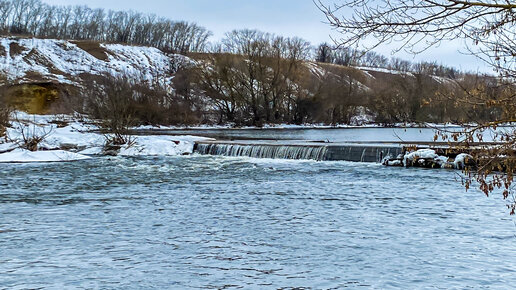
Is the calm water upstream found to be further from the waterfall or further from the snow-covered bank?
the waterfall

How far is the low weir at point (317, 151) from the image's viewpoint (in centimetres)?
1848

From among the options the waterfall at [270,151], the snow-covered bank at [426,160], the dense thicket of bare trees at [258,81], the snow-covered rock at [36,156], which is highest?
the dense thicket of bare trees at [258,81]

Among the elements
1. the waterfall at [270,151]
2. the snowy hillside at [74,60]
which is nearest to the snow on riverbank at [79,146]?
the waterfall at [270,151]

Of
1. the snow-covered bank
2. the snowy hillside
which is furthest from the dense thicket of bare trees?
the snow-covered bank

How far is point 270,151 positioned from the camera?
65.9ft

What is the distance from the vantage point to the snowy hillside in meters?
67.4

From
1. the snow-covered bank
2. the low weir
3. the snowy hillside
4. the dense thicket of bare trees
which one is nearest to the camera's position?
the snow-covered bank

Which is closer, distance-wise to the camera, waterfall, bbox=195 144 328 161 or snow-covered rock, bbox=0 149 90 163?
snow-covered rock, bbox=0 149 90 163

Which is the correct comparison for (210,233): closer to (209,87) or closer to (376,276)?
(376,276)

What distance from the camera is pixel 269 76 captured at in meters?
50.4

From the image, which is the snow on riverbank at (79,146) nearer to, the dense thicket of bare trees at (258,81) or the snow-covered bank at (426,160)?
the snow-covered bank at (426,160)

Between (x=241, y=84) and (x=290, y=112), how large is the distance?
6.05 meters

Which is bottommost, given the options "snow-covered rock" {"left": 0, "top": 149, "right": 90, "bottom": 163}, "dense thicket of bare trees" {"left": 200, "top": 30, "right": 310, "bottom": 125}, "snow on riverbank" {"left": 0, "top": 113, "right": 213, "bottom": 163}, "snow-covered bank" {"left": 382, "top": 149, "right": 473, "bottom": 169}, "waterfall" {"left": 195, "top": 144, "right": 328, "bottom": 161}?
"snow-covered rock" {"left": 0, "top": 149, "right": 90, "bottom": 163}

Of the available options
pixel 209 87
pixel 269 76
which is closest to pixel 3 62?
pixel 209 87
